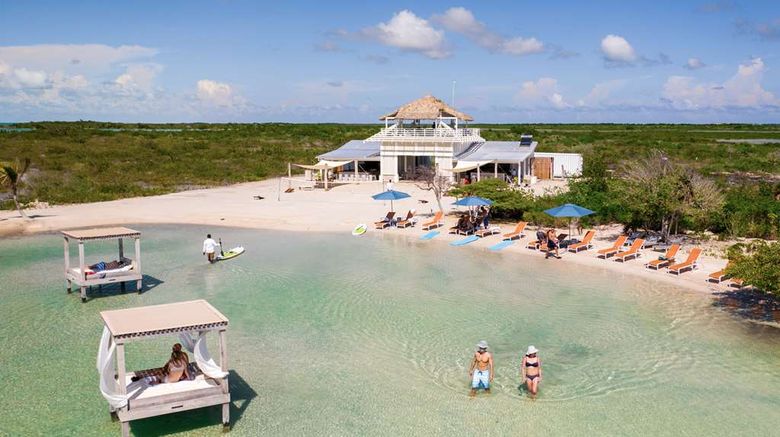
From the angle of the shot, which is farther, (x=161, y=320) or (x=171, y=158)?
(x=171, y=158)

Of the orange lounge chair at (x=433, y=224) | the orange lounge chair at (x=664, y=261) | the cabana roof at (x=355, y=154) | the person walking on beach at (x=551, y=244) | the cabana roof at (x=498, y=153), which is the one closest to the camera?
the orange lounge chair at (x=664, y=261)

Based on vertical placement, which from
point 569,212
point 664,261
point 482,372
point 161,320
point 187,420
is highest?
point 569,212

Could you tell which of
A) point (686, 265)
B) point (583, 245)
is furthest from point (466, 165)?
point (686, 265)

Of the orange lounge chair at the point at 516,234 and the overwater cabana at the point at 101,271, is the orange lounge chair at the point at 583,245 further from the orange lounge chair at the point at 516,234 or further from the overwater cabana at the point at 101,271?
the overwater cabana at the point at 101,271

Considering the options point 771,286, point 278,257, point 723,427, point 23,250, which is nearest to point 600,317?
point 771,286

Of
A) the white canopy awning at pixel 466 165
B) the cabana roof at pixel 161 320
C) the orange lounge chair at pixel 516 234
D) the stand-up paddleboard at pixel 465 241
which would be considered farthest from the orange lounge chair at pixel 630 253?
the white canopy awning at pixel 466 165

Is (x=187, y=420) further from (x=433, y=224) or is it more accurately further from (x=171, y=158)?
(x=171, y=158)

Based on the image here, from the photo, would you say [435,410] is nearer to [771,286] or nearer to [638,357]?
[638,357]
